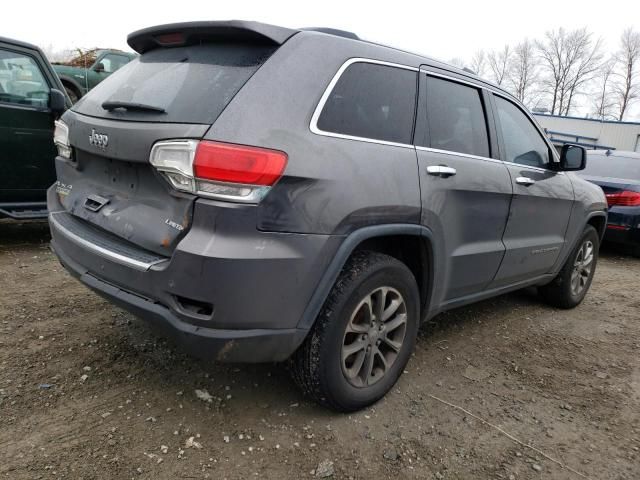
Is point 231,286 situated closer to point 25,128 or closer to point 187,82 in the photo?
point 187,82

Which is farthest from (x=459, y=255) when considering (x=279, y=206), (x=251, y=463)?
(x=251, y=463)

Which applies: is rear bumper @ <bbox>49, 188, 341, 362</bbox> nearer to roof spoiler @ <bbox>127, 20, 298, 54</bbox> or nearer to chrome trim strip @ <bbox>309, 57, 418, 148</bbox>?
chrome trim strip @ <bbox>309, 57, 418, 148</bbox>

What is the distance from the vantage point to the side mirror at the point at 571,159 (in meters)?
3.85

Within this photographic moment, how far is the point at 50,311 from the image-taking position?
3.54 meters

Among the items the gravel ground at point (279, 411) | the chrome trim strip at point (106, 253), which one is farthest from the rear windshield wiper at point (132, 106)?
the gravel ground at point (279, 411)

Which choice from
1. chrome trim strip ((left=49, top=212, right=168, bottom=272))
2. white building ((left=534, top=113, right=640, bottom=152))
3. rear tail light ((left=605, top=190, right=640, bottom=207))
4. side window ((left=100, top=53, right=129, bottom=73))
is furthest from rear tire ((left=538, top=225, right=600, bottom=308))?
white building ((left=534, top=113, right=640, bottom=152))

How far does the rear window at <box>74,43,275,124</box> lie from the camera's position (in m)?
2.15

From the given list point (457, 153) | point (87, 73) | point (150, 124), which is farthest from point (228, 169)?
point (87, 73)

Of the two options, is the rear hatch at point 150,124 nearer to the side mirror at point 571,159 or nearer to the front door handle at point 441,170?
the front door handle at point 441,170

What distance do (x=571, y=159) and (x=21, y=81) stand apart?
4947 millimetres

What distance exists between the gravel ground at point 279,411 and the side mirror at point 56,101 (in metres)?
1.91

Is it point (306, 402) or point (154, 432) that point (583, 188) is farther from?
point (154, 432)

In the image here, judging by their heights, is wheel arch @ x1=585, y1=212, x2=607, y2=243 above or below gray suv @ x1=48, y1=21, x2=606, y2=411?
below

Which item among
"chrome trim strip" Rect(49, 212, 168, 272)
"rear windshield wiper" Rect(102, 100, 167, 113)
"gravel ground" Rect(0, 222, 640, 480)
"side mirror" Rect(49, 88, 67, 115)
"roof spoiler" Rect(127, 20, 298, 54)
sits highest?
"roof spoiler" Rect(127, 20, 298, 54)
